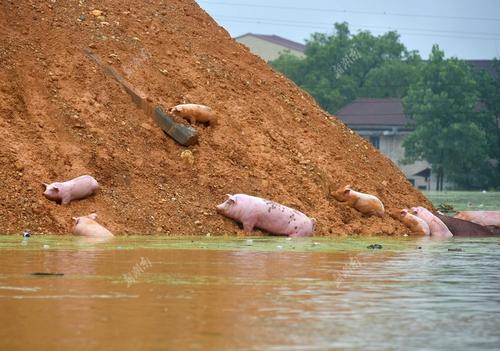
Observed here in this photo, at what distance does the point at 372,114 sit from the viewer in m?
118

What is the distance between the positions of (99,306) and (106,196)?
1476 centimetres

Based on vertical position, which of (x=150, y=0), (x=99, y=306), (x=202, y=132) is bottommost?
(x=99, y=306)

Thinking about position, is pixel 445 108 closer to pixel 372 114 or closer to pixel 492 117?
pixel 492 117

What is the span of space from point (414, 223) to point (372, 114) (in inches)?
3467

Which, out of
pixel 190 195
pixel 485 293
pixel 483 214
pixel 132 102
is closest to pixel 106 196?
pixel 190 195

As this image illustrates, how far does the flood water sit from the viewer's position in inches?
412

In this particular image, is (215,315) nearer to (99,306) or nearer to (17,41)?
(99,306)

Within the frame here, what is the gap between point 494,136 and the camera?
106000 mm

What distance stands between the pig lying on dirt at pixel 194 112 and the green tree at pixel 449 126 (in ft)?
240

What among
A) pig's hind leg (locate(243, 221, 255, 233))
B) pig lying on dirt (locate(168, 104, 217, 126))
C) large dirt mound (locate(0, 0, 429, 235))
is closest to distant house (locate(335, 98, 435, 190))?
large dirt mound (locate(0, 0, 429, 235))

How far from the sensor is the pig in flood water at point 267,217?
27.1 metres

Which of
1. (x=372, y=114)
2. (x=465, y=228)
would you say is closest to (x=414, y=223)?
(x=465, y=228)

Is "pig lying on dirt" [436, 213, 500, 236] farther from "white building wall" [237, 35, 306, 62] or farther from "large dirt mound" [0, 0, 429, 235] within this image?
"white building wall" [237, 35, 306, 62]

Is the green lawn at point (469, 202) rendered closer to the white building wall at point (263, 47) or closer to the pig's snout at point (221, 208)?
the pig's snout at point (221, 208)
